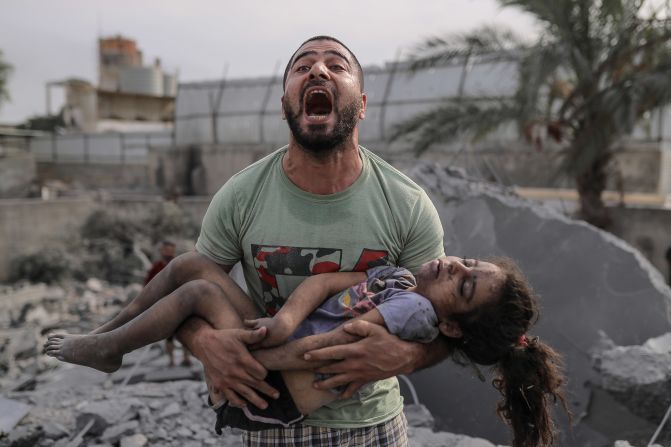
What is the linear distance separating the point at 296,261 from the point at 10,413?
138 inches

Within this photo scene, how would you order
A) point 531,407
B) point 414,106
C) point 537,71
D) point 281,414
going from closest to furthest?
point 281,414 < point 531,407 < point 537,71 < point 414,106

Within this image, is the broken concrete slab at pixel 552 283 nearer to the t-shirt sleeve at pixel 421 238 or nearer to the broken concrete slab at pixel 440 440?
the broken concrete slab at pixel 440 440

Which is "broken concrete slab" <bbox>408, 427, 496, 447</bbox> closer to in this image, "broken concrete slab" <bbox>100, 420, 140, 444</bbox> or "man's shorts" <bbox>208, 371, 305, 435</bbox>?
"broken concrete slab" <bbox>100, 420, 140, 444</bbox>

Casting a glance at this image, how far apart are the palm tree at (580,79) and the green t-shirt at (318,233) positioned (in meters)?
5.97

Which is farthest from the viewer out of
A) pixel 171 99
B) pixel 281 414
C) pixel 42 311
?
pixel 171 99

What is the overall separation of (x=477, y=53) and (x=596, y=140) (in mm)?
2063

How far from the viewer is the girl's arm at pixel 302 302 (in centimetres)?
190

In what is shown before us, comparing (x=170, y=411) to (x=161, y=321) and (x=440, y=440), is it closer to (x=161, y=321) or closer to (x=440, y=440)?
(x=440, y=440)

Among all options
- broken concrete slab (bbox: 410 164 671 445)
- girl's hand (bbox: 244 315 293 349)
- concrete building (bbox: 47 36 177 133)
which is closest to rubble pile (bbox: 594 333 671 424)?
broken concrete slab (bbox: 410 164 671 445)

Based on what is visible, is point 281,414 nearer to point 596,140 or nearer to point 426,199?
point 426,199

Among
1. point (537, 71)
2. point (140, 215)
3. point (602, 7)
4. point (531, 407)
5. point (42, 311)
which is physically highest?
point (602, 7)

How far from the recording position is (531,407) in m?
2.12

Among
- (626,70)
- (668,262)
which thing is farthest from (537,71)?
(668,262)

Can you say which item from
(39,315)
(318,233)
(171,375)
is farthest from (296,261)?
(39,315)
